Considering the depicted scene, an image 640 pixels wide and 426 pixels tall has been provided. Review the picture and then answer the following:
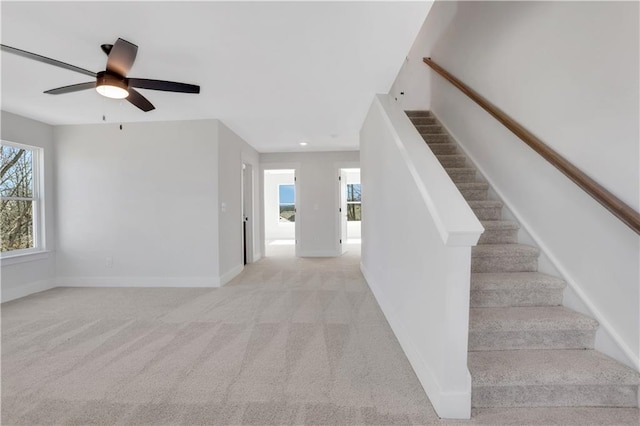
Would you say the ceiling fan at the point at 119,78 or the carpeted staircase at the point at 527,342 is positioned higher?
the ceiling fan at the point at 119,78

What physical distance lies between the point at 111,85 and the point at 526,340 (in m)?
3.32

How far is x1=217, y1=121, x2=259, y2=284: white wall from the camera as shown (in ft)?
13.6

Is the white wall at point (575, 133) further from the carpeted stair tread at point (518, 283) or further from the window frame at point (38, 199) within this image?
the window frame at point (38, 199)

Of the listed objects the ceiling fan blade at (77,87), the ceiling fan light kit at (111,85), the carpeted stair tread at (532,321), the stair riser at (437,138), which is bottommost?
the carpeted stair tread at (532,321)

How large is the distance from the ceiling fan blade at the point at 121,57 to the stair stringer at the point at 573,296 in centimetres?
318

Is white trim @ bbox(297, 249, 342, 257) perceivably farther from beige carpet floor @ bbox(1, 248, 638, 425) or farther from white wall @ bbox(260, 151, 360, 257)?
beige carpet floor @ bbox(1, 248, 638, 425)

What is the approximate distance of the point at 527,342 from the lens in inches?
72.2

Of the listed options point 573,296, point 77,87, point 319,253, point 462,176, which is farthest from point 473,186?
point 319,253

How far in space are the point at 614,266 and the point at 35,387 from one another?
11.7 feet

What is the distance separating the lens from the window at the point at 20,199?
3.68 metres

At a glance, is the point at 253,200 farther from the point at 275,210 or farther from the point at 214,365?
the point at 275,210

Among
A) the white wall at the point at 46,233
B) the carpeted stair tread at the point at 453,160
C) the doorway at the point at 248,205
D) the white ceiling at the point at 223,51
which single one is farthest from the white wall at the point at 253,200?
the carpeted stair tread at the point at 453,160

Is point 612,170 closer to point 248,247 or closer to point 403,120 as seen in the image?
point 403,120

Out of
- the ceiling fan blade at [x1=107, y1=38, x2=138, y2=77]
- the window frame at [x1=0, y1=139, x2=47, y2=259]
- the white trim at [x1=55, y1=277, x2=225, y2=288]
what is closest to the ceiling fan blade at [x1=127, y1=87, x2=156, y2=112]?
the ceiling fan blade at [x1=107, y1=38, x2=138, y2=77]
